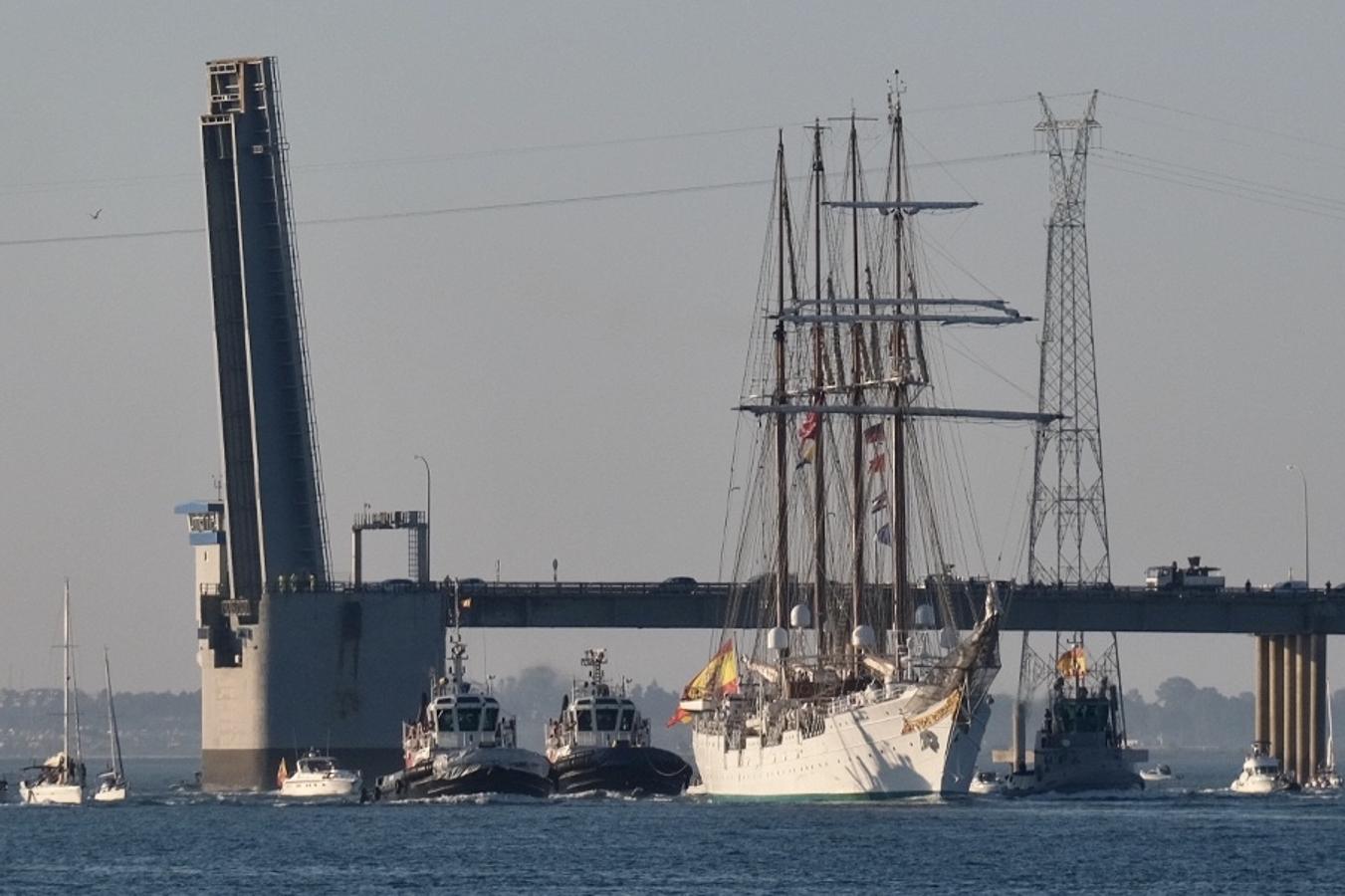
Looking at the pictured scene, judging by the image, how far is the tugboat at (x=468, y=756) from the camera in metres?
167

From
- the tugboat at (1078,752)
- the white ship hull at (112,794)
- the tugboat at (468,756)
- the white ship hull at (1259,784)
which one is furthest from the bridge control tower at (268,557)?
the white ship hull at (1259,784)

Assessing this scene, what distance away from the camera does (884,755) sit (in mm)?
155125

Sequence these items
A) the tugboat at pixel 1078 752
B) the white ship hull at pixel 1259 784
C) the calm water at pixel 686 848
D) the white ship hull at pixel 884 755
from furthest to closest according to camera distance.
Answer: the white ship hull at pixel 1259 784
the tugboat at pixel 1078 752
the white ship hull at pixel 884 755
the calm water at pixel 686 848

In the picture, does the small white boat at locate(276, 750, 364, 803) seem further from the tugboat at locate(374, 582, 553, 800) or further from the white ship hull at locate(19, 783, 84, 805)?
the white ship hull at locate(19, 783, 84, 805)

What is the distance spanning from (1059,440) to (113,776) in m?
54.7

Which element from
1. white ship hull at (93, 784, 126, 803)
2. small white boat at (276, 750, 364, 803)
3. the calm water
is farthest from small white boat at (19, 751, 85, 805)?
the calm water

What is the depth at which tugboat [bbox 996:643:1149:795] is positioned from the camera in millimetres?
187250

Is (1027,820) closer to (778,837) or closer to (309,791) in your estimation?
(778,837)

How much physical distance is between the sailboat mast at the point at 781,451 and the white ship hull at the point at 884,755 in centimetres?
1326

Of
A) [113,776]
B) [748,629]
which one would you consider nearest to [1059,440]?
[748,629]

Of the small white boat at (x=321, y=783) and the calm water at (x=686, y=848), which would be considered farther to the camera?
the small white boat at (x=321, y=783)

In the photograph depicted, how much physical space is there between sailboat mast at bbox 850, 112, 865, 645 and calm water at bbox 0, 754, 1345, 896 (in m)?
11.6

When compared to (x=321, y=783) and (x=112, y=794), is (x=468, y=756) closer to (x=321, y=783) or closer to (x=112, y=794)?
(x=321, y=783)

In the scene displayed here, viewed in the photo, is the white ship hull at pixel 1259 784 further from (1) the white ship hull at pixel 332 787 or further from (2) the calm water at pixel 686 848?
(1) the white ship hull at pixel 332 787
